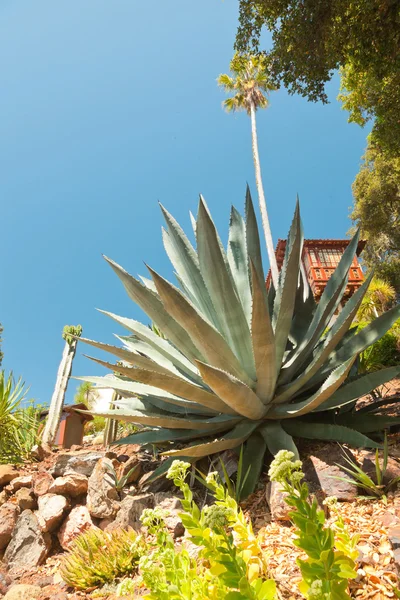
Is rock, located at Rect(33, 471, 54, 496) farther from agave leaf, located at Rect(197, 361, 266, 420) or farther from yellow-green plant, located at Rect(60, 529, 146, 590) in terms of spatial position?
agave leaf, located at Rect(197, 361, 266, 420)

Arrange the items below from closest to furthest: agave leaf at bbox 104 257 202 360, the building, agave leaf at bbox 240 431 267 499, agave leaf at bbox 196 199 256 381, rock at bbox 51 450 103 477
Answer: agave leaf at bbox 240 431 267 499, agave leaf at bbox 196 199 256 381, agave leaf at bbox 104 257 202 360, rock at bbox 51 450 103 477, the building

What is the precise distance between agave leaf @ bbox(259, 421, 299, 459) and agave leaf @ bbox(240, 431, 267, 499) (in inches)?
3.5

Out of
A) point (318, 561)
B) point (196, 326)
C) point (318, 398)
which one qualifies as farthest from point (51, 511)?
point (318, 561)

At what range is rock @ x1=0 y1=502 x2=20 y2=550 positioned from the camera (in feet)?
9.87

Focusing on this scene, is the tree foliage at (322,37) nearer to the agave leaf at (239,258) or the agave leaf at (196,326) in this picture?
the agave leaf at (239,258)

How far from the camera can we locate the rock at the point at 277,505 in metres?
1.99

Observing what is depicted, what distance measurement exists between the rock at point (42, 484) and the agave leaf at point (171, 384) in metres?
1.54

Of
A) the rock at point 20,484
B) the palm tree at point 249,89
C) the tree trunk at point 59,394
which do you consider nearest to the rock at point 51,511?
the rock at point 20,484

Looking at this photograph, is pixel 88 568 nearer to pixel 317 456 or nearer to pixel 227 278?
pixel 317 456

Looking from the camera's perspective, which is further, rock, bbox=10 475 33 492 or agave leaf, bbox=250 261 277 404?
rock, bbox=10 475 33 492

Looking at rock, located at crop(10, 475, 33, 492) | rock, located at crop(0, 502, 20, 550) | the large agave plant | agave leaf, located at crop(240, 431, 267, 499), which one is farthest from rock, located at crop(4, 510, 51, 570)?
agave leaf, located at crop(240, 431, 267, 499)

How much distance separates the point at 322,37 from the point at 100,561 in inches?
231

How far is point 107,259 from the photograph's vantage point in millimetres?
2881

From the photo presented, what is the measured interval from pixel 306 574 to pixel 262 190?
12.6 metres
